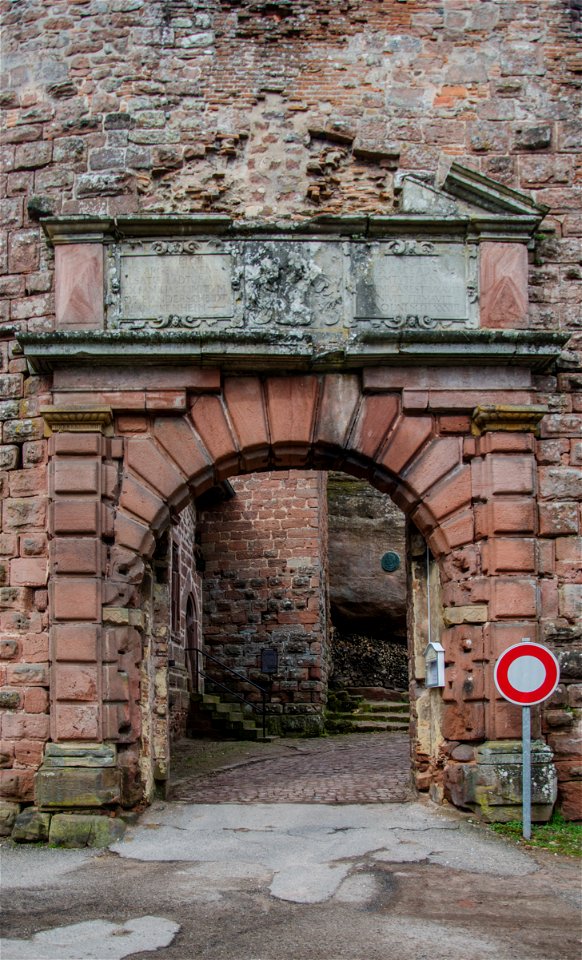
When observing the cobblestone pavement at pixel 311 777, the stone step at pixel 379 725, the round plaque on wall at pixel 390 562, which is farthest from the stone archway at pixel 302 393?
the round plaque on wall at pixel 390 562

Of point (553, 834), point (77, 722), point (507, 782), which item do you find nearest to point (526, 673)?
point (507, 782)

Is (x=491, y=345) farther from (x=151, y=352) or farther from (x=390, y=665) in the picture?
(x=390, y=665)

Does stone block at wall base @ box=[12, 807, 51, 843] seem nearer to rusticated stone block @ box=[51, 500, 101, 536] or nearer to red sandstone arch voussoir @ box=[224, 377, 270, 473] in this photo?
rusticated stone block @ box=[51, 500, 101, 536]

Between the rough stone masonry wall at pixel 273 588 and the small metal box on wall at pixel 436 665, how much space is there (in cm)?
880

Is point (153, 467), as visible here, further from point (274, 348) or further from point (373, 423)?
point (373, 423)

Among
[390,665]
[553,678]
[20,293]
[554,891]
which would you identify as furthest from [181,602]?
[554,891]

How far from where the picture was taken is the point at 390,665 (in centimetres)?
2098

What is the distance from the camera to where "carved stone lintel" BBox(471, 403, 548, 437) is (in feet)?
28.6

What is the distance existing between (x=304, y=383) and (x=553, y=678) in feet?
9.81

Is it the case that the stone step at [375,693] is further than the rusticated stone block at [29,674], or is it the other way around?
the stone step at [375,693]

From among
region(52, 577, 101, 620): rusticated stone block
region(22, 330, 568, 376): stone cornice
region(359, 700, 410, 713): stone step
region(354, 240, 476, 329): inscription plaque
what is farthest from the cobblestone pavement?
region(354, 240, 476, 329): inscription plaque

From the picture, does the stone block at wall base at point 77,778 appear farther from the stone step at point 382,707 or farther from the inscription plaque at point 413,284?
the stone step at point 382,707

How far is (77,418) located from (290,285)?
6.50ft

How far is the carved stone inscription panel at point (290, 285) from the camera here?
8.88 m
